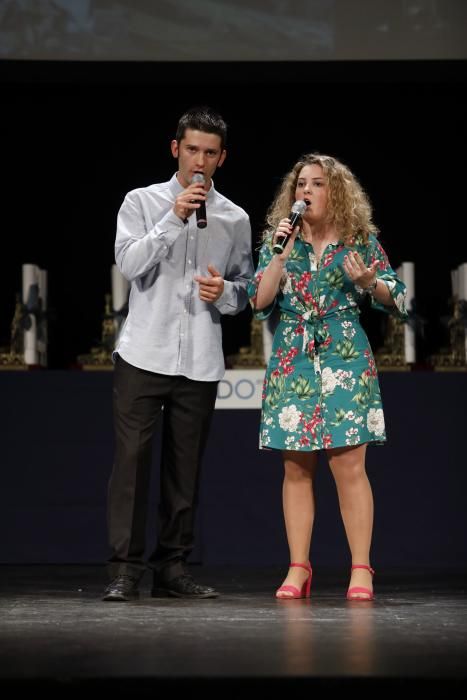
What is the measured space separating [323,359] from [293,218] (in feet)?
1.32

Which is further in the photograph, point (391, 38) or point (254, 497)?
point (391, 38)

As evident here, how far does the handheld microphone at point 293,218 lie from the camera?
10.1 ft

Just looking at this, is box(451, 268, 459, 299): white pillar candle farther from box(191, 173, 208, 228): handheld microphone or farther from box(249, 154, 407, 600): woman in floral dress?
box(191, 173, 208, 228): handheld microphone

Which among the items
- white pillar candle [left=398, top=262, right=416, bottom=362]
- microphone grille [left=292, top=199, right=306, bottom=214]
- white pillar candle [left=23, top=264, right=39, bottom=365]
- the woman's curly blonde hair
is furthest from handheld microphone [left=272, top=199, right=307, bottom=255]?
white pillar candle [left=23, top=264, right=39, bottom=365]

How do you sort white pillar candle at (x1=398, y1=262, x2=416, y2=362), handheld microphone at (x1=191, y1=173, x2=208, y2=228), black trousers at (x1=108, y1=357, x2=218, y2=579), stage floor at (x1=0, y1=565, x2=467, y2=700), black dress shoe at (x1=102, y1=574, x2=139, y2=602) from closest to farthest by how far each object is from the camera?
stage floor at (x1=0, y1=565, x2=467, y2=700), handheld microphone at (x1=191, y1=173, x2=208, y2=228), black dress shoe at (x1=102, y1=574, x2=139, y2=602), black trousers at (x1=108, y1=357, x2=218, y2=579), white pillar candle at (x1=398, y1=262, x2=416, y2=362)

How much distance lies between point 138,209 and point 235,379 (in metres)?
1.45

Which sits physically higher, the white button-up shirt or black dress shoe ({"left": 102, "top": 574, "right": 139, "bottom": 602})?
the white button-up shirt

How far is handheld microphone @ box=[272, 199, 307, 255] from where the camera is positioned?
10.1 feet

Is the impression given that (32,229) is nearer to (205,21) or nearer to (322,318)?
(205,21)

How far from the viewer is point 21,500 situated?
15.1ft

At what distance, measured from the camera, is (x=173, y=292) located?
3.25 metres

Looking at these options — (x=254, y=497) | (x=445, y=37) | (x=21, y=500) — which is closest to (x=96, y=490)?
(x=21, y=500)

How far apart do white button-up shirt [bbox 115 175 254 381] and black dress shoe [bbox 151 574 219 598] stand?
0.54m

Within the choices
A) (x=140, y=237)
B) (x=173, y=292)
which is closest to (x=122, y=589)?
(x=173, y=292)
